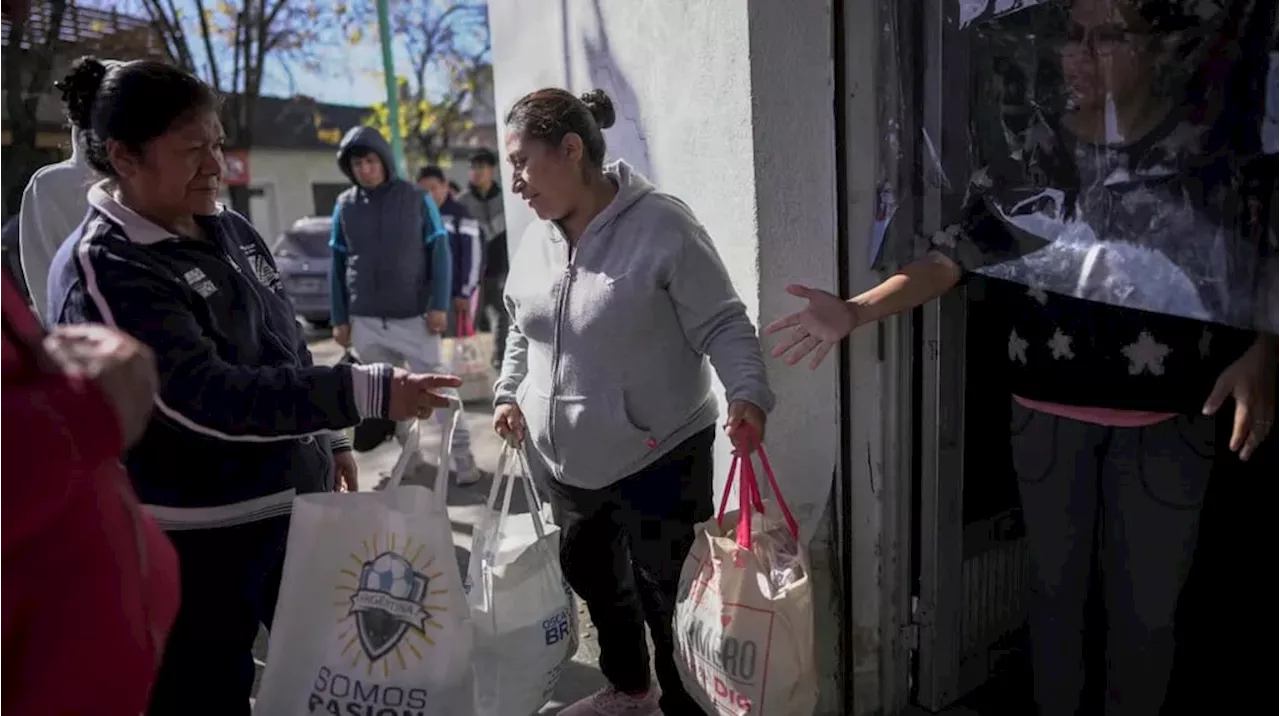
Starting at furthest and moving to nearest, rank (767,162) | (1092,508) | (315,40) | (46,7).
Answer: (315,40) < (46,7) < (767,162) < (1092,508)

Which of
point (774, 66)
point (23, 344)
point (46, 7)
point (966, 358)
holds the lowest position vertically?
point (966, 358)

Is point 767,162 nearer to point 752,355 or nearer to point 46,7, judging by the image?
point 752,355

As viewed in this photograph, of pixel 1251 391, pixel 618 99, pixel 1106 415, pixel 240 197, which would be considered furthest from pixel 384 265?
pixel 240 197

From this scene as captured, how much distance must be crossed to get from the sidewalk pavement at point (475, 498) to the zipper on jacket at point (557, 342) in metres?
0.34

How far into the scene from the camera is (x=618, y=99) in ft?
9.93

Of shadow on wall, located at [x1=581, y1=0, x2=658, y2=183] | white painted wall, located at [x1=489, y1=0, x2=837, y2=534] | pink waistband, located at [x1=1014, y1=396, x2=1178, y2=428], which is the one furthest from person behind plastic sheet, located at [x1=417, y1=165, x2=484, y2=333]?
pink waistband, located at [x1=1014, y1=396, x2=1178, y2=428]

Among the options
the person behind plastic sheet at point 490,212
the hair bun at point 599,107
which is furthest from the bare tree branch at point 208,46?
the hair bun at point 599,107

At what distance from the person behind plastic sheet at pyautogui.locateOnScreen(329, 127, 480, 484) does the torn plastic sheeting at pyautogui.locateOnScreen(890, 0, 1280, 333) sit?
127 inches

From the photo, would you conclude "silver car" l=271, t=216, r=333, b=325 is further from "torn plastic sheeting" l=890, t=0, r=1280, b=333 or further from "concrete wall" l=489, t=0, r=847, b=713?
"torn plastic sheeting" l=890, t=0, r=1280, b=333

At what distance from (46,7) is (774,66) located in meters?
10.7

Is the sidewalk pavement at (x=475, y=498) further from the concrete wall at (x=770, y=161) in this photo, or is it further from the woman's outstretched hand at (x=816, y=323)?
the woman's outstretched hand at (x=816, y=323)

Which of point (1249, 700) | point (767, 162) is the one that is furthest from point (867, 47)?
point (1249, 700)

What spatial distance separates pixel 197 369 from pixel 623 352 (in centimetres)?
94

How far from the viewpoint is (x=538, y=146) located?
2143 mm
